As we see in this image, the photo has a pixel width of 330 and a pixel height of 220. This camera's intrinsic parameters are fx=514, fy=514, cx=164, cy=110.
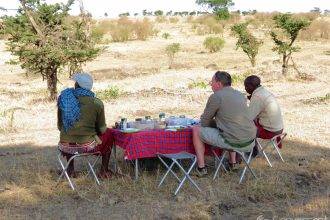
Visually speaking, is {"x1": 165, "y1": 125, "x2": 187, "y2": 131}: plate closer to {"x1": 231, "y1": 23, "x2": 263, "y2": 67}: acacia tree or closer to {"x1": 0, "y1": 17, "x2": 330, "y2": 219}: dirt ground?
{"x1": 0, "y1": 17, "x2": 330, "y2": 219}: dirt ground

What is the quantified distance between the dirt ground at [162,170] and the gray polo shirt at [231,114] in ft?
1.77

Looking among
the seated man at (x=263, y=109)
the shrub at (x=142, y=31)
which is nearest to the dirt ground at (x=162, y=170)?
the seated man at (x=263, y=109)

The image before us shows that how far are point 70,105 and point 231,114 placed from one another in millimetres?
1817

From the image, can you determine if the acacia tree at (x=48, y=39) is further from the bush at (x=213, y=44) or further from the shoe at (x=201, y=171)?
the bush at (x=213, y=44)

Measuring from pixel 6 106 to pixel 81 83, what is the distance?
7521mm

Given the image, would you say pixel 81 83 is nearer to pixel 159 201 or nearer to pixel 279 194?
pixel 159 201

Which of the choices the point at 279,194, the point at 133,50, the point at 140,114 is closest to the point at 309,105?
the point at 140,114

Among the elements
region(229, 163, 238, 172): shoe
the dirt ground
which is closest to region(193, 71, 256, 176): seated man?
the dirt ground

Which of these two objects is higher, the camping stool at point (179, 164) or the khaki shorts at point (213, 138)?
the khaki shorts at point (213, 138)

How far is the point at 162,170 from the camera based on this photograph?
6516 millimetres

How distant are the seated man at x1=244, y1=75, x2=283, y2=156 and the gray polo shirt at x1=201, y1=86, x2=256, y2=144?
0.74m

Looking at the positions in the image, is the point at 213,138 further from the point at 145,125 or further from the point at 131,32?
the point at 131,32

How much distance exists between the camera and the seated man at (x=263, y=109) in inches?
261

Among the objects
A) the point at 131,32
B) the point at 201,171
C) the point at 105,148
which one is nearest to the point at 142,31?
the point at 131,32
